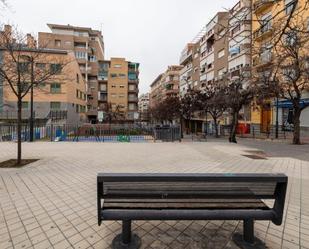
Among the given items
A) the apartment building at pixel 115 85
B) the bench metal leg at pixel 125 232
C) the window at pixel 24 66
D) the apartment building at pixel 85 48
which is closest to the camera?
the bench metal leg at pixel 125 232

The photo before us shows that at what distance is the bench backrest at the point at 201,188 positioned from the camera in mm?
2766

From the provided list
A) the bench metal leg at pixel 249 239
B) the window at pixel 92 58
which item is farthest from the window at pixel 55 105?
the bench metal leg at pixel 249 239

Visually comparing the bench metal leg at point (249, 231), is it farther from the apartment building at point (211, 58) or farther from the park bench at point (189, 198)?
the apartment building at point (211, 58)

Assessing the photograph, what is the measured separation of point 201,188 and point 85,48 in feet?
190

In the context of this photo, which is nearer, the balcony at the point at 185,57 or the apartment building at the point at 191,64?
the apartment building at the point at 191,64

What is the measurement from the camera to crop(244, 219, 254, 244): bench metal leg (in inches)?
119

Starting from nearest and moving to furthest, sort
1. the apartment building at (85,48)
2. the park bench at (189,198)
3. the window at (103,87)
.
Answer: the park bench at (189,198), the apartment building at (85,48), the window at (103,87)

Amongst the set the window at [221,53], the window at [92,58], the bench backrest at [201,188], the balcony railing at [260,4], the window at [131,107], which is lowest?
the bench backrest at [201,188]

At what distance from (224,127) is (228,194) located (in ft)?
109

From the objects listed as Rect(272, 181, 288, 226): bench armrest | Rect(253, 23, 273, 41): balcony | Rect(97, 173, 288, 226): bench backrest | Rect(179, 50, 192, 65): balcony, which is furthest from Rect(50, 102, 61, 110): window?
Rect(272, 181, 288, 226): bench armrest

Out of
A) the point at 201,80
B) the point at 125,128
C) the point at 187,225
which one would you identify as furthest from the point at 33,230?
the point at 201,80

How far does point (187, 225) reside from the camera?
351 centimetres

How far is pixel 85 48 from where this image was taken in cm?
5472

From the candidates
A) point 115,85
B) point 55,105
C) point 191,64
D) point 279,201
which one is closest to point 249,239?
point 279,201
